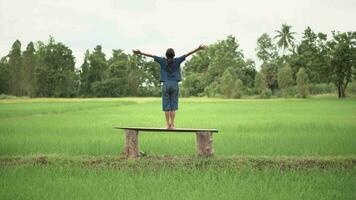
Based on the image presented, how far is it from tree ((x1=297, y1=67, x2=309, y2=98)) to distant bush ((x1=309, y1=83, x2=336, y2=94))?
2311mm

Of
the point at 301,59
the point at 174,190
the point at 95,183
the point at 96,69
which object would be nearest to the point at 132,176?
the point at 95,183

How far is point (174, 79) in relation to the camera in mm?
7750

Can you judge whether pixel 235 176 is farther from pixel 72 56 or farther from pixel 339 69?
pixel 72 56

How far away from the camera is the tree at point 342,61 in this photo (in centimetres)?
3978

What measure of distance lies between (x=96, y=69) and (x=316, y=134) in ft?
138

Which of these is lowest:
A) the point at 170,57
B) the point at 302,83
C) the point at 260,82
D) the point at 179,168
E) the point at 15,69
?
the point at 179,168

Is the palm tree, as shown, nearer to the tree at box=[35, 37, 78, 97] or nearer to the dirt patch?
the tree at box=[35, 37, 78, 97]

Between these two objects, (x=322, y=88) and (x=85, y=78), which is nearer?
(x=322, y=88)

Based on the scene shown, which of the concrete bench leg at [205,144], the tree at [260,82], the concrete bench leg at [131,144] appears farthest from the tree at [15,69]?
the concrete bench leg at [205,144]

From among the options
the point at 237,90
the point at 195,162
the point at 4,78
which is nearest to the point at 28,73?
the point at 4,78

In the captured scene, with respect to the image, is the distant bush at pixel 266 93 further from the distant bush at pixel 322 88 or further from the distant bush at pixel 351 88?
the distant bush at pixel 351 88

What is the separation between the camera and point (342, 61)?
40.7 m

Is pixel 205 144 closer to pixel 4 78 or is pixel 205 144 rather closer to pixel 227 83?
pixel 227 83

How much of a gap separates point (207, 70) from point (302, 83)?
43.4 ft
